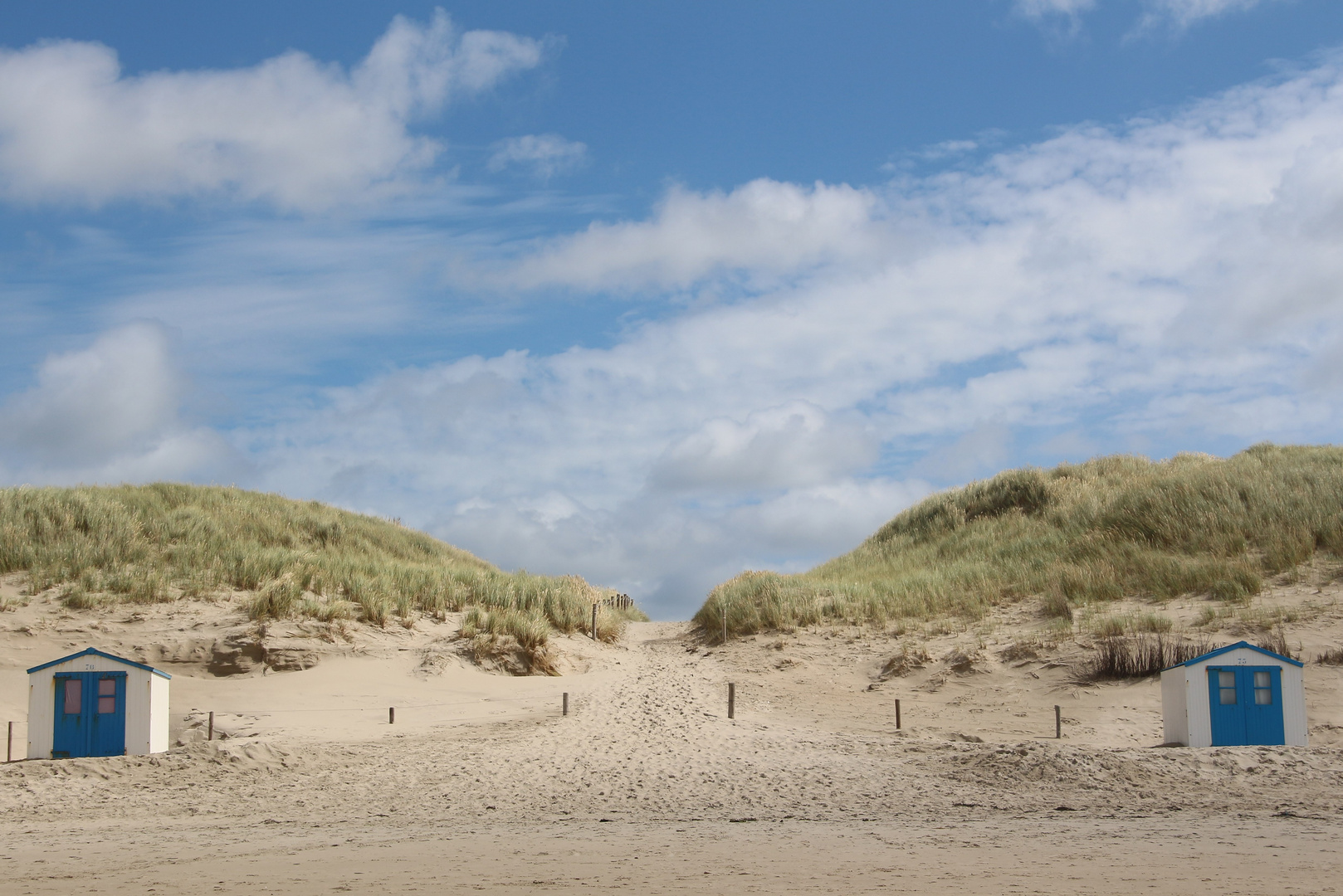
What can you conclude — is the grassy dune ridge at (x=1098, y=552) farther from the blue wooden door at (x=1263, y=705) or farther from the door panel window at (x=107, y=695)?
the door panel window at (x=107, y=695)

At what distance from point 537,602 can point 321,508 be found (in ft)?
38.4

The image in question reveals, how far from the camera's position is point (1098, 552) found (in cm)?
2483

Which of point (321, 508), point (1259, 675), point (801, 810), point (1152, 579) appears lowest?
point (801, 810)

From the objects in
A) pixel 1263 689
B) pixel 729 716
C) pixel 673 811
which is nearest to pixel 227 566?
pixel 729 716

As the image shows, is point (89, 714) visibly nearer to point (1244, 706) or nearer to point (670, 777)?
point (670, 777)

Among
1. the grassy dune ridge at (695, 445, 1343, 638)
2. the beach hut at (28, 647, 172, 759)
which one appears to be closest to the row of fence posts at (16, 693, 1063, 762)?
the beach hut at (28, 647, 172, 759)

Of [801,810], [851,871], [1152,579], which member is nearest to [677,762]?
[801,810]

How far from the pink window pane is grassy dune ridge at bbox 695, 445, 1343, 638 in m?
13.8

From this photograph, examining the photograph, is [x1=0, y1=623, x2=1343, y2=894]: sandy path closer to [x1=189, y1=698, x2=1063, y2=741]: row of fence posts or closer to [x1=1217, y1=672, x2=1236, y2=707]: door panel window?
[x1=189, y1=698, x2=1063, y2=741]: row of fence posts

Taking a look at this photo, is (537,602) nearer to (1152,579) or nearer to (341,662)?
(341,662)

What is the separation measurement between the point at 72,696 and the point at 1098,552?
68.8 ft

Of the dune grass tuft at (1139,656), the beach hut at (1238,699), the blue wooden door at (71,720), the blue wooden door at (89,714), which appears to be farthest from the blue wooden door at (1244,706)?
the blue wooden door at (71,720)

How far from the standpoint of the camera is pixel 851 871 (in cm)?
873

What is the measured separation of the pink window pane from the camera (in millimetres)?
14852
